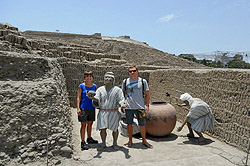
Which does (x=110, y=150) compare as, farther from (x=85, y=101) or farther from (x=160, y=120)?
(x=160, y=120)

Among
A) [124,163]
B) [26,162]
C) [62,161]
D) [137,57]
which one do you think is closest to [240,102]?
[124,163]

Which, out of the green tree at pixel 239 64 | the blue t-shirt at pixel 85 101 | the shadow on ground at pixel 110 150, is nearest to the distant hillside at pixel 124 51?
the green tree at pixel 239 64

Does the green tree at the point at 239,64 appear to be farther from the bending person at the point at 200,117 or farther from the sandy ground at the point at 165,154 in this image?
the sandy ground at the point at 165,154

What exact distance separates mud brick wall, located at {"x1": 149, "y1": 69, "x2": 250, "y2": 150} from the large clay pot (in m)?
1.08

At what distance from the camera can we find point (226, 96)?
4.32 meters

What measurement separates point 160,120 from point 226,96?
156 centimetres

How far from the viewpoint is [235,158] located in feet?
11.3

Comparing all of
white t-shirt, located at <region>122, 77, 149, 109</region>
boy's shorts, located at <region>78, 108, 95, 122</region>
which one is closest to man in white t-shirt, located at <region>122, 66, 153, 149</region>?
white t-shirt, located at <region>122, 77, 149, 109</region>

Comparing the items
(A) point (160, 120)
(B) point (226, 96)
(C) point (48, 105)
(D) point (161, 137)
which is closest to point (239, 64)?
(B) point (226, 96)

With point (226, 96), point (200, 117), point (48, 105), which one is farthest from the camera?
point (226, 96)

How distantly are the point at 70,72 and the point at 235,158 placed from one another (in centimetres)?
584

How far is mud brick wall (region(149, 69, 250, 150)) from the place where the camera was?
3836 millimetres

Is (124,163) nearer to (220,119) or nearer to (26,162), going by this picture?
(26,162)

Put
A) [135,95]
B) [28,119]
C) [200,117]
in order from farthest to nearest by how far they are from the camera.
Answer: [200,117], [135,95], [28,119]
